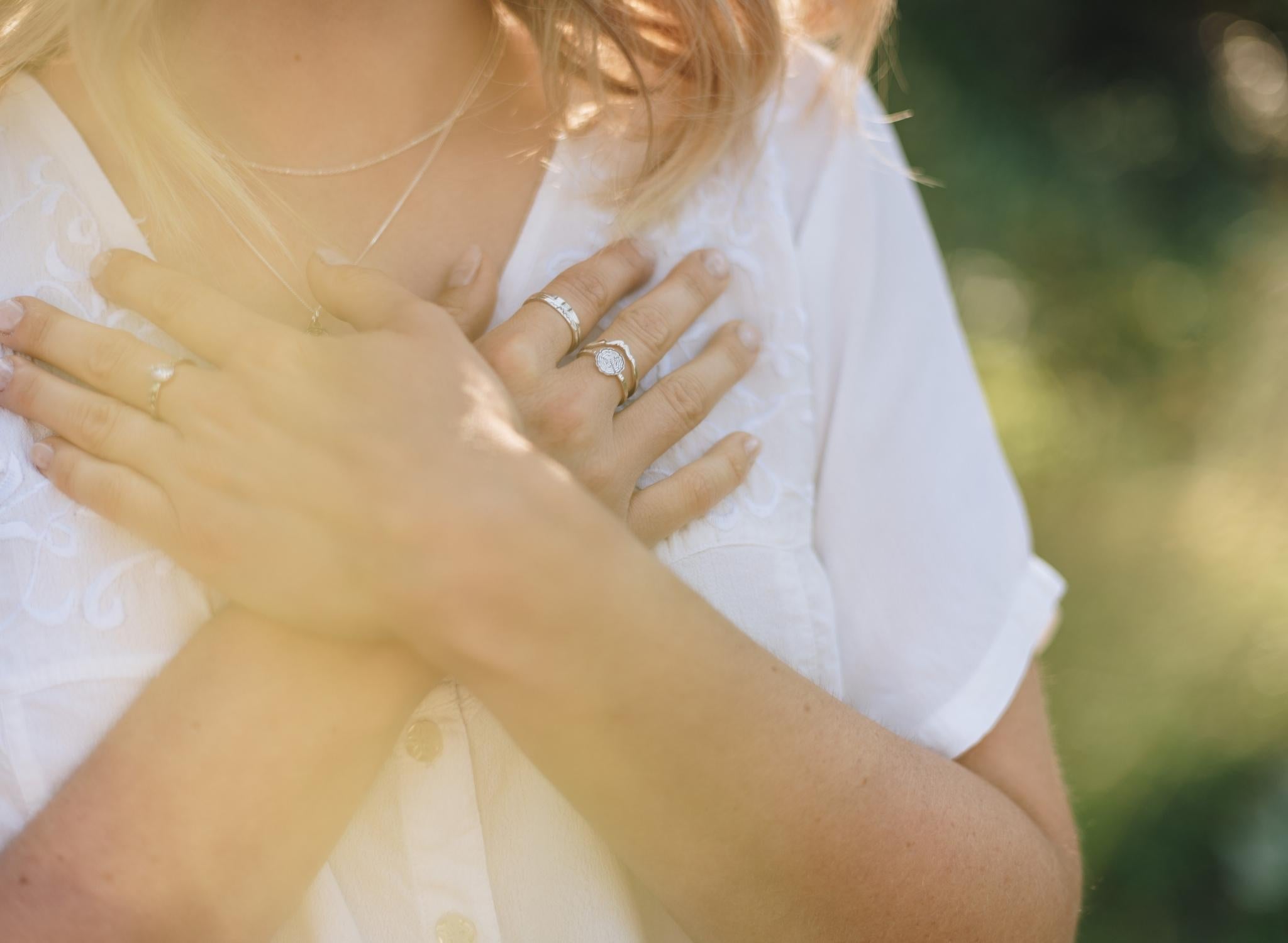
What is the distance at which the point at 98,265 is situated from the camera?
1.02m

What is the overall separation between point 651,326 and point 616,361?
7cm

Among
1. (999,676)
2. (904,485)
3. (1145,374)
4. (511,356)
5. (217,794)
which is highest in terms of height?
(511,356)

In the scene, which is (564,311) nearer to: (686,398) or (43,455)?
(686,398)

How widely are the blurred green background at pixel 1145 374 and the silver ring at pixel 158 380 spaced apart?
2100 mm

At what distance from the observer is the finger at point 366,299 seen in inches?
37.5

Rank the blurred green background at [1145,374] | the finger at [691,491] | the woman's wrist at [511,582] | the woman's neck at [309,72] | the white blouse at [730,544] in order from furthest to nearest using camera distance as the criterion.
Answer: the blurred green background at [1145,374] → the woman's neck at [309,72] → the finger at [691,491] → the white blouse at [730,544] → the woman's wrist at [511,582]

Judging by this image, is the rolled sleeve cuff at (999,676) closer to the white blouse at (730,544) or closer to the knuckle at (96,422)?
the white blouse at (730,544)

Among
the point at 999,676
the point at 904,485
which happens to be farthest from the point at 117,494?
the point at 999,676

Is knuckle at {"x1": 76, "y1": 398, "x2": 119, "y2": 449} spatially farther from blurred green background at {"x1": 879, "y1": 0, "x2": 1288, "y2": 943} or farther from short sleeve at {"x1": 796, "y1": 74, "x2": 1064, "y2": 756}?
blurred green background at {"x1": 879, "y1": 0, "x2": 1288, "y2": 943}

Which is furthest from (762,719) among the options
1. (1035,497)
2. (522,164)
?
(1035,497)

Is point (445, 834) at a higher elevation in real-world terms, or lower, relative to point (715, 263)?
lower

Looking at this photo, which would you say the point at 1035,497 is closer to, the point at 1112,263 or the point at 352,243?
the point at 1112,263

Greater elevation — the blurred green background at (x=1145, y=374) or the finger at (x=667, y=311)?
the finger at (x=667, y=311)

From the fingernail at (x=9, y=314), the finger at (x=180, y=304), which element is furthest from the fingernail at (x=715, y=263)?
the fingernail at (x=9, y=314)
